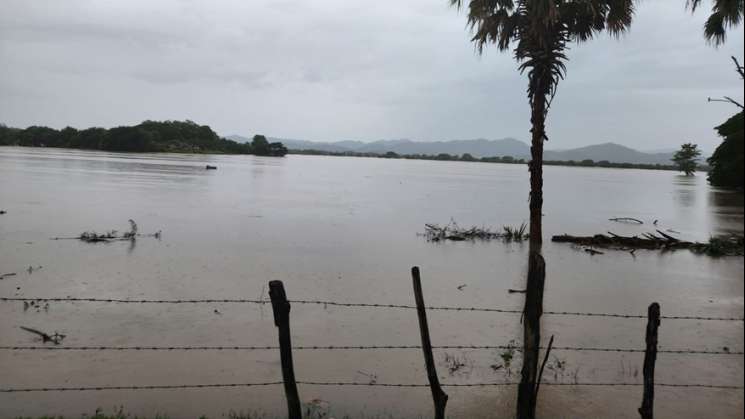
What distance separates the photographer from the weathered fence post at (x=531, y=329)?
17.6ft

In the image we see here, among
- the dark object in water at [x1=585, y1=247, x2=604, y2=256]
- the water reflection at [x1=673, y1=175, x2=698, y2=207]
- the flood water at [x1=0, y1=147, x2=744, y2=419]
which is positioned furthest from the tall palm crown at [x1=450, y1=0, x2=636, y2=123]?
the water reflection at [x1=673, y1=175, x2=698, y2=207]

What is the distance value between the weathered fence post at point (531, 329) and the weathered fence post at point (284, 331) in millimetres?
2234

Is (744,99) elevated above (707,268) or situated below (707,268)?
above

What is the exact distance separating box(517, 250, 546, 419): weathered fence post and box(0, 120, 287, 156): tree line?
160018 mm

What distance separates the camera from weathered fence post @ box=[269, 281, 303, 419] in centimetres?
536

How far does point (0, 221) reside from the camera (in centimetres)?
2312

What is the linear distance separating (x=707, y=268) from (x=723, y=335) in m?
9.12

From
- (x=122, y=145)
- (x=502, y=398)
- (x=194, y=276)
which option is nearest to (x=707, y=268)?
(x=502, y=398)

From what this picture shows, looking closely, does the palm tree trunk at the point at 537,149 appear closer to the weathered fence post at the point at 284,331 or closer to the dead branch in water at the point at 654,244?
the weathered fence post at the point at 284,331

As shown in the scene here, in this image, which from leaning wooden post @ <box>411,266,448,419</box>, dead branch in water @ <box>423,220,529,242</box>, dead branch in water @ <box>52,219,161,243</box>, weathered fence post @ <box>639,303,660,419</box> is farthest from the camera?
dead branch in water @ <box>423,220,529,242</box>

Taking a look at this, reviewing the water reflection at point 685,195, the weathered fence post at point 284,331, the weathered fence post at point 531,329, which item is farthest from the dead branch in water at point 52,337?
the water reflection at point 685,195

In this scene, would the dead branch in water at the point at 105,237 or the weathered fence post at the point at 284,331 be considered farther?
the dead branch in water at the point at 105,237

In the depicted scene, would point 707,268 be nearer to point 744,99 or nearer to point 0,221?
point 744,99

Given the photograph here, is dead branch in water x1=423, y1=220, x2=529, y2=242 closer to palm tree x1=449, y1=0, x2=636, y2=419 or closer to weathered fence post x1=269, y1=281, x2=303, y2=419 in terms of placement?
palm tree x1=449, y1=0, x2=636, y2=419
